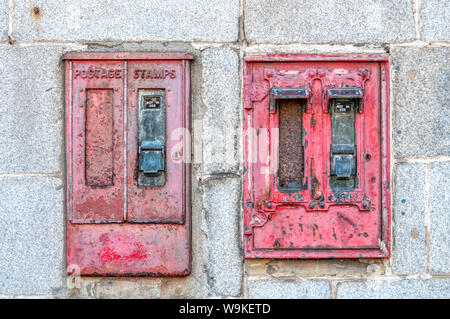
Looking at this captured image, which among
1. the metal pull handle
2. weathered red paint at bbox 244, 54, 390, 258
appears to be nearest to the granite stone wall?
weathered red paint at bbox 244, 54, 390, 258

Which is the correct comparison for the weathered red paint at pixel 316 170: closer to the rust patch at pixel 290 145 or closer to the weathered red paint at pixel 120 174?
the rust patch at pixel 290 145

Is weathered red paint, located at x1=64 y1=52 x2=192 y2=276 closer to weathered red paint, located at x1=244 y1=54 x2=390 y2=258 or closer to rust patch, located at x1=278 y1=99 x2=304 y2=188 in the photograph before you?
weathered red paint, located at x1=244 y1=54 x2=390 y2=258

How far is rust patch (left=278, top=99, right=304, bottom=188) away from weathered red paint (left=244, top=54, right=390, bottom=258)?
4 cm

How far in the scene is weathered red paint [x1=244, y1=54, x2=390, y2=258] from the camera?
2.14m

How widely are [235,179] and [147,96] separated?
658 mm

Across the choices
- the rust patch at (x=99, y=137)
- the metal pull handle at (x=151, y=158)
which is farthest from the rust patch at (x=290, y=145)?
the rust patch at (x=99, y=137)

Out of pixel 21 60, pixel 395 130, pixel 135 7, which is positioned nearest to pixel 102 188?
pixel 21 60

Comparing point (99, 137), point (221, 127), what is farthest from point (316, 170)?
point (99, 137)

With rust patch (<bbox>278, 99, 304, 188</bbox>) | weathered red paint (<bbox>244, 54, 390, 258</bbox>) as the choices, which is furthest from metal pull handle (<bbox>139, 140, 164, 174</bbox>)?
rust patch (<bbox>278, 99, 304, 188</bbox>)

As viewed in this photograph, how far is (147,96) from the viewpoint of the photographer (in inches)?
84.9

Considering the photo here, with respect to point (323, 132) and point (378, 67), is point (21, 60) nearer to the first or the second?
point (323, 132)

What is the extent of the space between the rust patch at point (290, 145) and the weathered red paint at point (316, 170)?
0.04m

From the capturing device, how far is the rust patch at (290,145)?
2.17 metres

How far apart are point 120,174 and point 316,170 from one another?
1056 millimetres
